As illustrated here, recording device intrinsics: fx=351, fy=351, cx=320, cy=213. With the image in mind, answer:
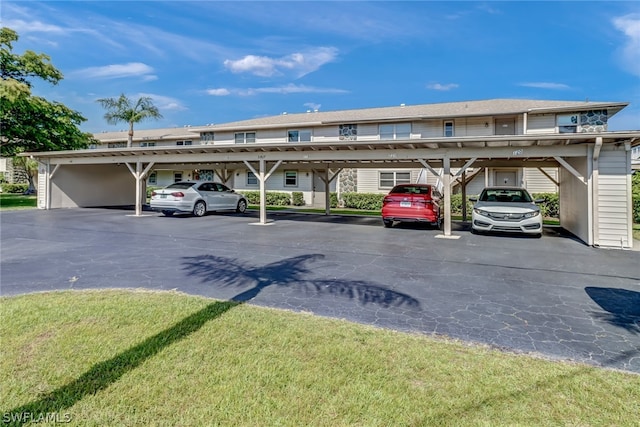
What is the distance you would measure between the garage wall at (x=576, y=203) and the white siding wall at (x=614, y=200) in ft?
0.87

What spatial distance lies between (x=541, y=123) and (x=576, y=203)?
1031 centimetres

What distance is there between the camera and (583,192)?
959cm

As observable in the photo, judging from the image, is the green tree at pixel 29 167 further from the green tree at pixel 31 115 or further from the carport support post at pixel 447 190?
the carport support post at pixel 447 190

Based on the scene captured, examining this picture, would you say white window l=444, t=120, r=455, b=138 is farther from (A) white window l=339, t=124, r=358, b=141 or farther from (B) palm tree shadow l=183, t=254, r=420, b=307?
(B) palm tree shadow l=183, t=254, r=420, b=307

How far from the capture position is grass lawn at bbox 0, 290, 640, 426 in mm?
2236

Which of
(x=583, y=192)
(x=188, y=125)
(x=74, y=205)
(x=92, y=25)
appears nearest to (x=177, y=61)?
(x=92, y=25)

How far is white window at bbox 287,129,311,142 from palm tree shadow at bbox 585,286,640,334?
67.0ft

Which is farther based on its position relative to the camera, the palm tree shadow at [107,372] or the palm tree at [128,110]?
the palm tree at [128,110]

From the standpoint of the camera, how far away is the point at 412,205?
11.7 metres

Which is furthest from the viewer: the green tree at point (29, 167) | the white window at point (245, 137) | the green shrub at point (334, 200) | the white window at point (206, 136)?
the green tree at point (29, 167)

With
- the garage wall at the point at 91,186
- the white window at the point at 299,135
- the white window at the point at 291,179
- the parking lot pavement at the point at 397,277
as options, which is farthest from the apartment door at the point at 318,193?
the parking lot pavement at the point at 397,277

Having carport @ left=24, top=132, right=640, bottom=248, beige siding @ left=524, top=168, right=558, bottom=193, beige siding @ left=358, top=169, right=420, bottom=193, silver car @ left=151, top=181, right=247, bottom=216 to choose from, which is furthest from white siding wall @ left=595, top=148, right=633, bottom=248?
beige siding @ left=358, top=169, right=420, bottom=193

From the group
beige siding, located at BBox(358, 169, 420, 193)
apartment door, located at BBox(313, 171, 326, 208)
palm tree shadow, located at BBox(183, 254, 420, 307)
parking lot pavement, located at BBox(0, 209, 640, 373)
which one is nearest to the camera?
parking lot pavement, located at BBox(0, 209, 640, 373)

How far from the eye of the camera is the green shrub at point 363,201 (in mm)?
22172
